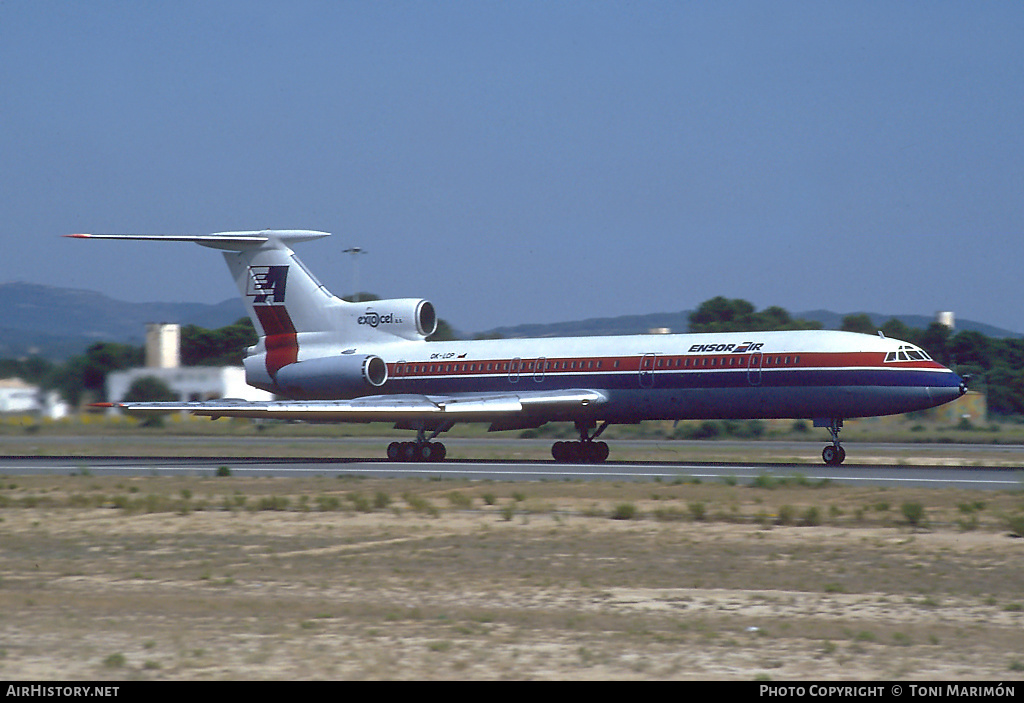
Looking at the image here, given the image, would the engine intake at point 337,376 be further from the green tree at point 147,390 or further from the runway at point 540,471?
the green tree at point 147,390

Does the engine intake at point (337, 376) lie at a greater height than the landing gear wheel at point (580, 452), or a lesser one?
greater

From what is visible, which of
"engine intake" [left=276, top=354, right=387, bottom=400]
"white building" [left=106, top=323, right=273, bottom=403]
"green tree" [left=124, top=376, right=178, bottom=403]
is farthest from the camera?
"white building" [left=106, top=323, right=273, bottom=403]

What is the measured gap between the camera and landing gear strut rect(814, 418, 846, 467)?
3180 cm

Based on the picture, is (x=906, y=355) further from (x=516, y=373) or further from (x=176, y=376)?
(x=176, y=376)

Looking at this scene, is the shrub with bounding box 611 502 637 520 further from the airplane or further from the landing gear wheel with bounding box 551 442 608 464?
the landing gear wheel with bounding box 551 442 608 464

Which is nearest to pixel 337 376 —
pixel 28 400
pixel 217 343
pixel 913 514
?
pixel 28 400

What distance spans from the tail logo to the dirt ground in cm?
1831

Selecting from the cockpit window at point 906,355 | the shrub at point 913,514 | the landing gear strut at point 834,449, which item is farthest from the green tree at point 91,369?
the shrub at point 913,514

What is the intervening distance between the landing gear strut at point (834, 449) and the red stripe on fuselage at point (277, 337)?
1820 centimetres

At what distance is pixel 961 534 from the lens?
57.1 feet

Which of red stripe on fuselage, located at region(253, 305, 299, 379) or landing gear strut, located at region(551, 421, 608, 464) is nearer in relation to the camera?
landing gear strut, located at region(551, 421, 608, 464)

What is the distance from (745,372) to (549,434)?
2985 cm

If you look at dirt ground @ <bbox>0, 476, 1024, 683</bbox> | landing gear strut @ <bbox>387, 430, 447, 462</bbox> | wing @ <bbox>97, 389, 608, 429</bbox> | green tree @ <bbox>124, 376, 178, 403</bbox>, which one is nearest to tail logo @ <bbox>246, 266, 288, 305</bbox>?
wing @ <bbox>97, 389, 608, 429</bbox>

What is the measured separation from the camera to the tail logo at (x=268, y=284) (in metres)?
40.5
